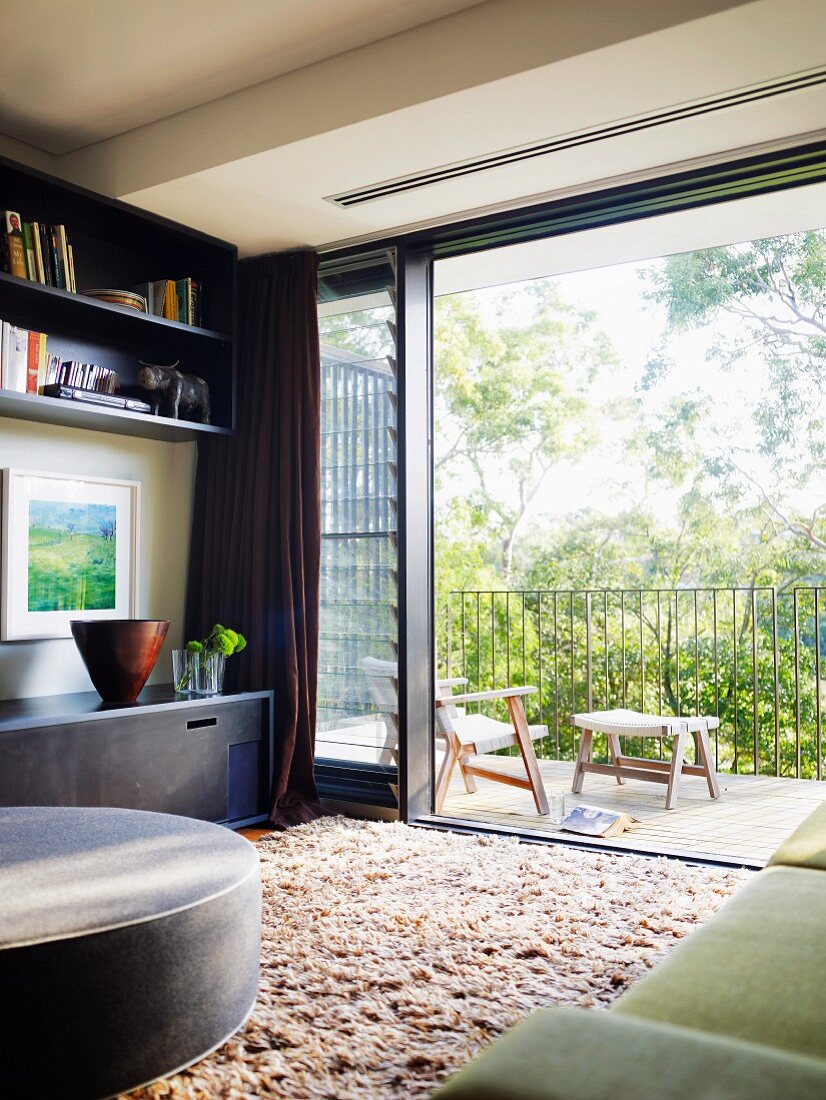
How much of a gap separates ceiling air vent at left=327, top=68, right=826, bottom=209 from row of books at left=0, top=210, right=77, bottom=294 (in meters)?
0.99

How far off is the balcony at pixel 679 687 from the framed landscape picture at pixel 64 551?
1792mm

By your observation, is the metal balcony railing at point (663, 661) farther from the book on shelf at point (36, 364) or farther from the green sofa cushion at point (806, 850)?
the green sofa cushion at point (806, 850)

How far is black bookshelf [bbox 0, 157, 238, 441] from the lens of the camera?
3.48 metres

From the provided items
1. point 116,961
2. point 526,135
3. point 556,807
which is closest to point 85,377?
point 526,135

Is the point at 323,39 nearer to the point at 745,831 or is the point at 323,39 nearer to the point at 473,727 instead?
the point at 473,727

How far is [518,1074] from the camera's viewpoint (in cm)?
90

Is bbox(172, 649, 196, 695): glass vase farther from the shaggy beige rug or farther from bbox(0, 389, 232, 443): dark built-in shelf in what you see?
bbox(0, 389, 232, 443): dark built-in shelf

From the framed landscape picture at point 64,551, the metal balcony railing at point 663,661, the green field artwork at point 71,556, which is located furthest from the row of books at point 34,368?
the metal balcony railing at point 663,661

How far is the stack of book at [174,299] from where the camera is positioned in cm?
395

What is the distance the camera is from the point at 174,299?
3990 mm

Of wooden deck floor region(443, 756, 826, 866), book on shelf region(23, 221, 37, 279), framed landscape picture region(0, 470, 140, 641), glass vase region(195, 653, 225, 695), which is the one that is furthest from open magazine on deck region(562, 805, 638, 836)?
book on shelf region(23, 221, 37, 279)

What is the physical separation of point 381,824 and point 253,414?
1822mm

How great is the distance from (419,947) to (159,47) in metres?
2.76

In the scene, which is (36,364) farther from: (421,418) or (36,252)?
(421,418)
